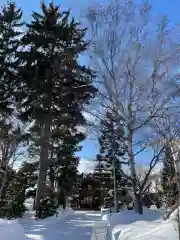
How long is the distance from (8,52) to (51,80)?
4346 millimetres

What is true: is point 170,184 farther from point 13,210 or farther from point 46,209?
point 13,210

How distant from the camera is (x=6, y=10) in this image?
23797 millimetres

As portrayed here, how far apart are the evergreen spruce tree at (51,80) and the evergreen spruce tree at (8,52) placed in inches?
34.8

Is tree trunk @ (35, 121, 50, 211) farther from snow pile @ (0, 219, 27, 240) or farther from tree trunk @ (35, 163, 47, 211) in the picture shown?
snow pile @ (0, 219, 27, 240)

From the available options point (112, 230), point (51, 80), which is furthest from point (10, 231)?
point (51, 80)

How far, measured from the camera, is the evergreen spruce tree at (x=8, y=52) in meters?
21.4

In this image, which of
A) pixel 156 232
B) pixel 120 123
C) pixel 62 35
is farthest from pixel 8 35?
pixel 156 232

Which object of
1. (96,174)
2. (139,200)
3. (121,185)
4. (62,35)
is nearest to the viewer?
(139,200)

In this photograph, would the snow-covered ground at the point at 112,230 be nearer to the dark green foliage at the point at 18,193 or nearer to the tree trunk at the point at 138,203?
the dark green foliage at the point at 18,193

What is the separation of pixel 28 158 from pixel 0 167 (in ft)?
7.95

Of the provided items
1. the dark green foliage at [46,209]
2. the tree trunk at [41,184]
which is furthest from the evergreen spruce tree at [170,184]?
the tree trunk at [41,184]

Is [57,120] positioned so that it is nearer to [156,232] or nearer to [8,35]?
[8,35]

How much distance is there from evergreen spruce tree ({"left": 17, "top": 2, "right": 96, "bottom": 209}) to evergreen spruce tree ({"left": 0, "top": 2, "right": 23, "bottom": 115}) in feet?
2.90

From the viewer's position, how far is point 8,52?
22484mm
